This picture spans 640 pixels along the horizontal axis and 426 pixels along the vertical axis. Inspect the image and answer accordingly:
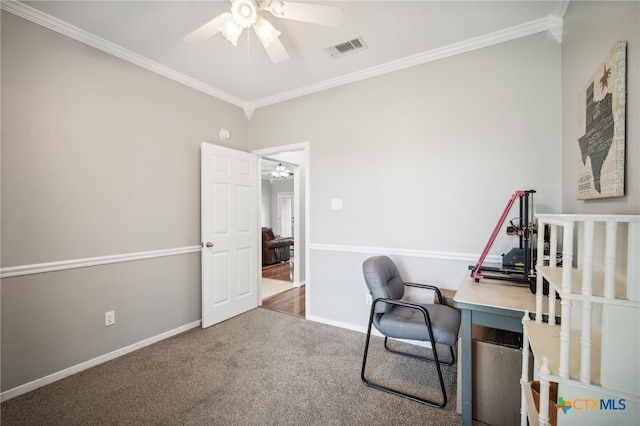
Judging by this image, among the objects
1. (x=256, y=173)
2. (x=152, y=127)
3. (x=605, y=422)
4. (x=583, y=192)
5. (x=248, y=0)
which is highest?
(x=248, y=0)

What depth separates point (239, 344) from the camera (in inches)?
100

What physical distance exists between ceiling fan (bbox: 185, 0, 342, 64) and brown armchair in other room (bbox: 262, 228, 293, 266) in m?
5.01

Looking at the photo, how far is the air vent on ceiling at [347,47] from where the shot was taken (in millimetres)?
2250

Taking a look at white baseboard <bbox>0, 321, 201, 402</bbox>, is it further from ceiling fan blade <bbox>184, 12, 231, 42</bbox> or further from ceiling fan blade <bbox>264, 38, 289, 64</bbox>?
ceiling fan blade <bbox>264, 38, 289, 64</bbox>

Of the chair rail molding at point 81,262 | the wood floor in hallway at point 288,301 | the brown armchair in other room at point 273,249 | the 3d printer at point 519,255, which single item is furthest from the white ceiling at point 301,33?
the brown armchair in other room at point 273,249

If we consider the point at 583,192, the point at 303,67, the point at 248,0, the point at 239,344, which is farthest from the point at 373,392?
the point at 303,67

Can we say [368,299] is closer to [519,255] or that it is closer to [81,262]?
[519,255]

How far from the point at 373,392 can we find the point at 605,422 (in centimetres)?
134

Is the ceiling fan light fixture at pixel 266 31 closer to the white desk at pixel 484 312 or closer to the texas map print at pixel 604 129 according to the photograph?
the texas map print at pixel 604 129

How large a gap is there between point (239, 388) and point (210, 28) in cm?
240

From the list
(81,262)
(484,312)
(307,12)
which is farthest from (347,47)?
(81,262)

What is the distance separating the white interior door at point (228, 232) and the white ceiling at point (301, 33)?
91cm

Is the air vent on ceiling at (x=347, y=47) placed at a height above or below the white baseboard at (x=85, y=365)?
above

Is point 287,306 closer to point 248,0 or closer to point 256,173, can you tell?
point 256,173
